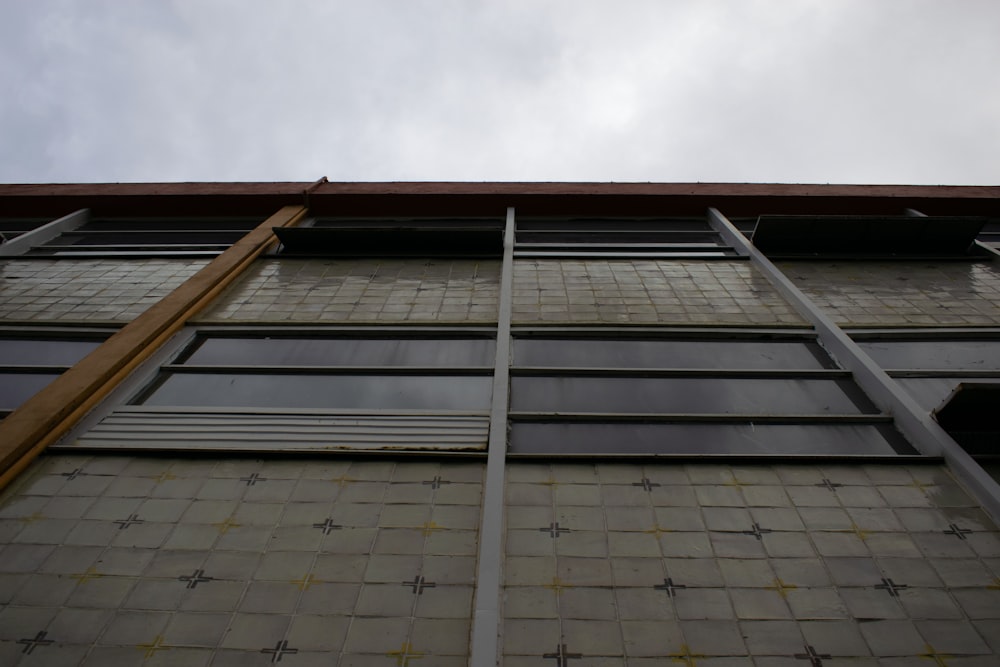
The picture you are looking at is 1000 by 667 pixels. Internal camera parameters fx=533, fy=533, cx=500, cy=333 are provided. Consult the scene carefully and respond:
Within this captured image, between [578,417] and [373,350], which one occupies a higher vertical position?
[373,350]

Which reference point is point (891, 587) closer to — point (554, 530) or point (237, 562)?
point (554, 530)

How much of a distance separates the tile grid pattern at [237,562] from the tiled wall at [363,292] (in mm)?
3227

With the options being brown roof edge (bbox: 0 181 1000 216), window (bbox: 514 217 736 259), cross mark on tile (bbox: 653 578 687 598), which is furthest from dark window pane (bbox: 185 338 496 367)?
brown roof edge (bbox: 0 181 1000 216)

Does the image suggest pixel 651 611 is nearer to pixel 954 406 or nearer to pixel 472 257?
pixel 954 406

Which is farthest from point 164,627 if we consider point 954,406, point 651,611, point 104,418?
point 954,406

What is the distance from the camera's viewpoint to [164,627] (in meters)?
3.91

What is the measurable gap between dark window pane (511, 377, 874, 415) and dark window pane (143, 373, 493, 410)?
0.69m

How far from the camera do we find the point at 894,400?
6.05 metres

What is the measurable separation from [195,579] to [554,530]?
9.62 feet

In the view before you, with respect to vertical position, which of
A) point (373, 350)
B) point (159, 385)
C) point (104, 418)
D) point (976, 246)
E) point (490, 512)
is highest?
point (976, 246)

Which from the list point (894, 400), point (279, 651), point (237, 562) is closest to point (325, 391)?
point (237, 562)

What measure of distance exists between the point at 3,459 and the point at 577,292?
23.9 ft

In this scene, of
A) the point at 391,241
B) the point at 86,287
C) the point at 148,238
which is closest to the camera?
the point at 86,287

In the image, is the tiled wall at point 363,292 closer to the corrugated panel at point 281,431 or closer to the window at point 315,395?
the window at point 315,395
